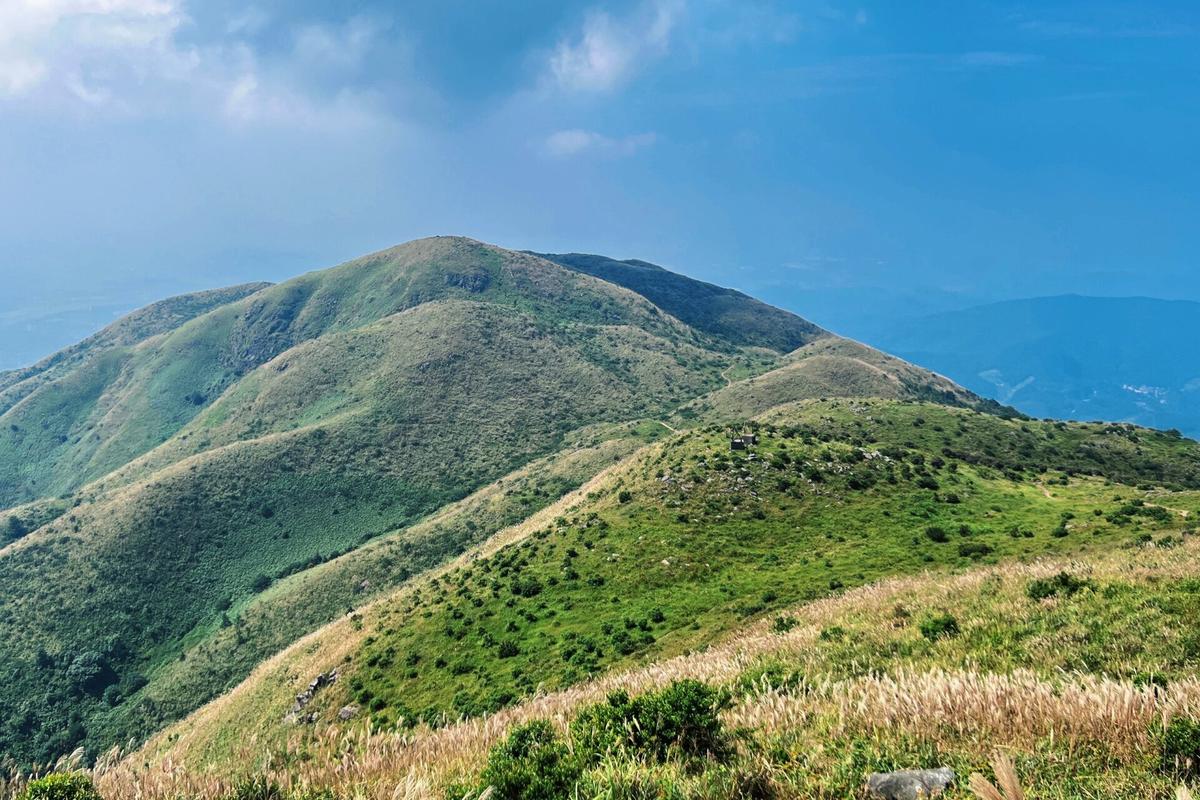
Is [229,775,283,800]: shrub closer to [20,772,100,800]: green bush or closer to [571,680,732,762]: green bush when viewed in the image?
[20,772,100,800]: green bush

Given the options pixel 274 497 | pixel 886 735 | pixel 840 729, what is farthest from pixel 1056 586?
pixel 274 497

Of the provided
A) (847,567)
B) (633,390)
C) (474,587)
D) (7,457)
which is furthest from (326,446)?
(7,457)

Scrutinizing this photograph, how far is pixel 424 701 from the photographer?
3478 cm

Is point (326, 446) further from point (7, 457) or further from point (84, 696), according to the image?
point (7, 457)

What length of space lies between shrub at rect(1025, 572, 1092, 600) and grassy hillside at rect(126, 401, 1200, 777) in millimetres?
15269

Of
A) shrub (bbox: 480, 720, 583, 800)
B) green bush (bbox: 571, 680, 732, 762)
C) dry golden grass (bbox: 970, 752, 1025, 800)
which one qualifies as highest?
dry golden grass (bbox: 970, 752, 1025, 800)

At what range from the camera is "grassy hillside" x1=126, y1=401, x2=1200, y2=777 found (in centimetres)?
3475

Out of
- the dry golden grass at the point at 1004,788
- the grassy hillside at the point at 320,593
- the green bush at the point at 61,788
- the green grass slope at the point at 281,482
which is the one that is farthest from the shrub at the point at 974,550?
the green grass slope at the point at 281,482

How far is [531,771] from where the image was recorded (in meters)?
6.21

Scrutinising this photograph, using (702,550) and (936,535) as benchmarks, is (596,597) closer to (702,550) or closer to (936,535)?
(702,550)

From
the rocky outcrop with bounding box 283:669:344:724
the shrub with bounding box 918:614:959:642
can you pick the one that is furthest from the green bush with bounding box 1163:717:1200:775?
the rocky outcrop with bounding box 283:669:344:724

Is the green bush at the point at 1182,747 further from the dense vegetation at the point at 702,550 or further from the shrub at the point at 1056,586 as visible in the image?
the dense vegetation at the point at 702,550

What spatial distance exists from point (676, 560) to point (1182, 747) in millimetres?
39239

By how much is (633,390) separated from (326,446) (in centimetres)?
8886
